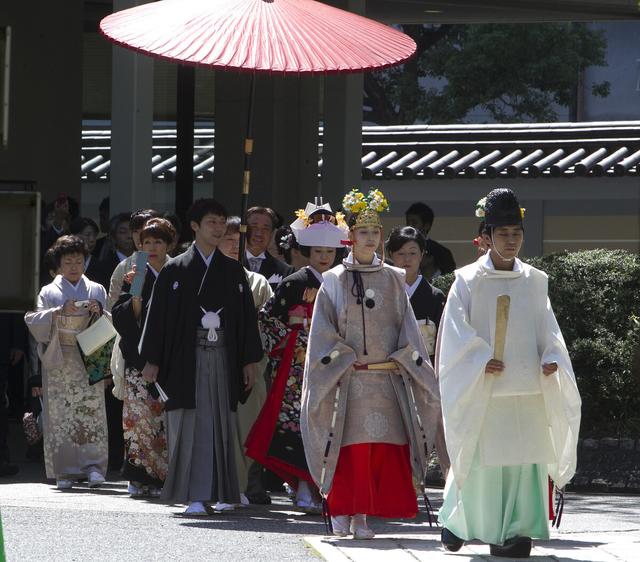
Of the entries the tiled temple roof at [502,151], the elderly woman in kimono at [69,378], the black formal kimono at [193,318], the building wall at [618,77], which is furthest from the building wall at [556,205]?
the black formal kimono at [193,318]

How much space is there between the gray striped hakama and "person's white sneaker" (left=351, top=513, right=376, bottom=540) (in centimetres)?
111

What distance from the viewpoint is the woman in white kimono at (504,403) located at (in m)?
6.69

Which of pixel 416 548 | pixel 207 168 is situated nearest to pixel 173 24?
pixel 416 548

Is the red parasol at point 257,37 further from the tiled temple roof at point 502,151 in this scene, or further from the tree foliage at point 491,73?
the tree foliage at point 491,73

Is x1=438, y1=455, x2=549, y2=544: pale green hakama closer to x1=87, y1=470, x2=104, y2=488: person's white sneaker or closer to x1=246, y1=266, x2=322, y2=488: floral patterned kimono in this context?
x1=246, y1=266, x2=322, y2=488: floral patterned kimono

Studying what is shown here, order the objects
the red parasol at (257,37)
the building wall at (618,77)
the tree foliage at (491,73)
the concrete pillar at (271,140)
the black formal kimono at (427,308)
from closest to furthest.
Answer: the red parasol at (257,37), the black formal kimono at (427,308), the concrete pillar at (271,140), the tree foliage at (491,73), the building wall at (618,77)

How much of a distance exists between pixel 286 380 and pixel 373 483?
129cm

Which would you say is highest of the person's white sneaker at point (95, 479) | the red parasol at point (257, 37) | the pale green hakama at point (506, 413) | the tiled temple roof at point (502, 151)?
the tiled temple roof at point (502, 151)

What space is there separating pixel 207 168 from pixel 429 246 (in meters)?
2.97

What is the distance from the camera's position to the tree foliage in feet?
82.6

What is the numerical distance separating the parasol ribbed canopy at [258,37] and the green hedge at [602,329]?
269 cm

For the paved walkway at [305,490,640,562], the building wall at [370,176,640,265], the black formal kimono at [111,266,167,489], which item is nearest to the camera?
the paved walkway at [305,490,640,562]

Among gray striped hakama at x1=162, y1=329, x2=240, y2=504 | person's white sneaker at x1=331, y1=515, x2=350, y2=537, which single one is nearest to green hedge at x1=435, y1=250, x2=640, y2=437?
gray striped hakama at x1=162, y1=329, x2=240, y2=504

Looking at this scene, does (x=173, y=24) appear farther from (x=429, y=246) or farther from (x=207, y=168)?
(x=207, y=168)
